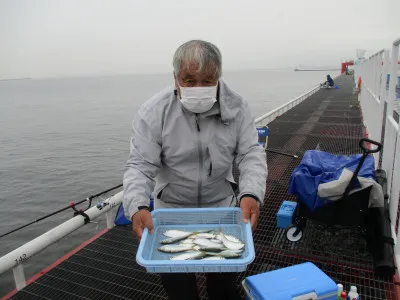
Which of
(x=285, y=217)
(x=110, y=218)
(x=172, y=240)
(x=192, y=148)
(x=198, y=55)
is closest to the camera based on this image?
(x=198, y=55)

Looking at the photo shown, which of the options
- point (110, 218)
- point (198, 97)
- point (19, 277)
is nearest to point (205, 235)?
point (198, 97)

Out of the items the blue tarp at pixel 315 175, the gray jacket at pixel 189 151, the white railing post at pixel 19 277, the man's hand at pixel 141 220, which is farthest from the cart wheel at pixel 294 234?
the white railing post at pixel 19 277

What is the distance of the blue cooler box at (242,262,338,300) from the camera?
2.47 metres

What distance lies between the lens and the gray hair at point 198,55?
198 centimetres

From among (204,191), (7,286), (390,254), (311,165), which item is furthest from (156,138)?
(7,286)

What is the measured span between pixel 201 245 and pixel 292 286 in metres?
0.85

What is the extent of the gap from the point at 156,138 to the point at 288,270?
5.22 ft

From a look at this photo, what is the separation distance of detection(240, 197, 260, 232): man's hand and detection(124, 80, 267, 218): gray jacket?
5cm

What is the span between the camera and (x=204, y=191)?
2396 millimetres

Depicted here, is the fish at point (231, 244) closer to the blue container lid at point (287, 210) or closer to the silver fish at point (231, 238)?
the silver fish at point (231, 238)

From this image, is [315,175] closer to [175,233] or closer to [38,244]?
[175,233]

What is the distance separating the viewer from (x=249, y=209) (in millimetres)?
2244

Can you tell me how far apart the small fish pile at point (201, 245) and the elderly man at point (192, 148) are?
0.16 m

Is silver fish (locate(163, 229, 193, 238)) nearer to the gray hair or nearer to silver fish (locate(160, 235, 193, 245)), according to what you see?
silver fish (locate(160, 235, 193, 245))
